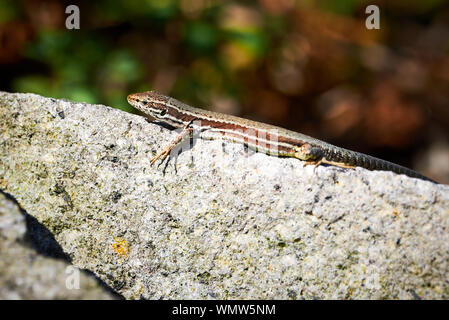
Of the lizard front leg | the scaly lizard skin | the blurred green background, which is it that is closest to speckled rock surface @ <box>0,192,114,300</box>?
the lizard front leg

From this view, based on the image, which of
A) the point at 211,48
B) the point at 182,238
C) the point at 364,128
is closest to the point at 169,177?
the point at 182,238

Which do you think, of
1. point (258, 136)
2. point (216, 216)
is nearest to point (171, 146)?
point (216, 216)

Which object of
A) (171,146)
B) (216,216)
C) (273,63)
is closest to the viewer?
(216,216)

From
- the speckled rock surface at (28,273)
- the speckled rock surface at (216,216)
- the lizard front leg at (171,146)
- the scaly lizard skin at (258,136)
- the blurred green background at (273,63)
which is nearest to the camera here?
the speckled rock surface at (28,273)

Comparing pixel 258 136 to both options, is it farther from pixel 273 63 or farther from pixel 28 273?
pixel 273 63

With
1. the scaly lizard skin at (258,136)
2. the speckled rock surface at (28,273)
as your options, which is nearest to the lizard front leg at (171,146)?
the scaly lizard skin at (258,136)

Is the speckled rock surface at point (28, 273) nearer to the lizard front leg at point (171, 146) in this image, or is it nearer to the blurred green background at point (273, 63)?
the lizard front leg at point (171, 146)

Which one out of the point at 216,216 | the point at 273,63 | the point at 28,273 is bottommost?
the point at 28,273
